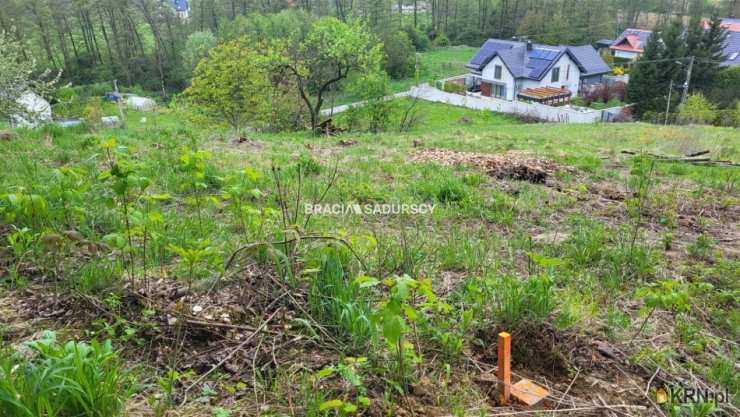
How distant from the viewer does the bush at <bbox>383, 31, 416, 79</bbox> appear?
148 ft

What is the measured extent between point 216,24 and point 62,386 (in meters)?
55.1

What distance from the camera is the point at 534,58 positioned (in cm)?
3969

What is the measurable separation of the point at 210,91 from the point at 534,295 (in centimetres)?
2077

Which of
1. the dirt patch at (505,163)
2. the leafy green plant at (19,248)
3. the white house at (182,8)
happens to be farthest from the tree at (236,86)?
the white house at (182,8)

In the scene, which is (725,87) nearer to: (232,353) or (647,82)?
(647,82)

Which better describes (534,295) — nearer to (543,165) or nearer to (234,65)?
(543,165)

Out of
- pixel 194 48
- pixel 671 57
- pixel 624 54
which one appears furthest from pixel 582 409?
pixel 624 54

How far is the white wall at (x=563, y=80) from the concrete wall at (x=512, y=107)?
6.18 metres

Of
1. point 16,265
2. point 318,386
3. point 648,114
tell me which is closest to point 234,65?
point 16,265

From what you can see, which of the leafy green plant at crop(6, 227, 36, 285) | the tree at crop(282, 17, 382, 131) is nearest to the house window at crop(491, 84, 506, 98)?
the tree at crop(282, 17, 382, 131)

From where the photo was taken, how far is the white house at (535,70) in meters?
38.3

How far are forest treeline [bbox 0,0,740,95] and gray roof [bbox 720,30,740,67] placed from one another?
342cm

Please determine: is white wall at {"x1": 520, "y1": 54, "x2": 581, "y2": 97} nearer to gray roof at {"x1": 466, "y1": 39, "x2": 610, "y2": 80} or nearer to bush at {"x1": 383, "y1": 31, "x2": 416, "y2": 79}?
gray roof at {"x1": 466, "y1": 39, "x2": 610, "y2": 80}

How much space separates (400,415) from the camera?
207 cm
